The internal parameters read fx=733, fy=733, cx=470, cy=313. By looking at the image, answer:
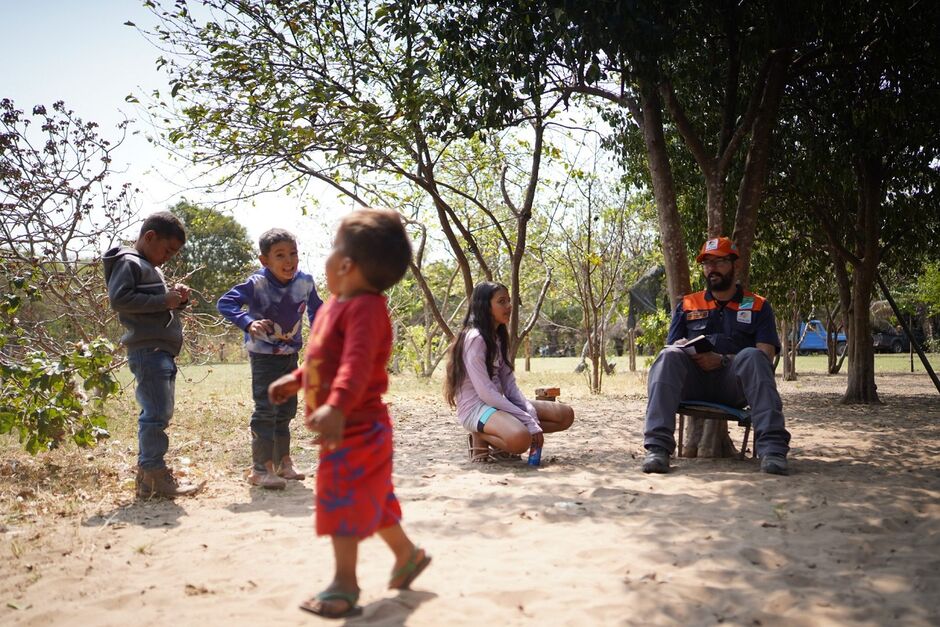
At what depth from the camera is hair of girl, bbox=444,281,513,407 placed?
5.76 m

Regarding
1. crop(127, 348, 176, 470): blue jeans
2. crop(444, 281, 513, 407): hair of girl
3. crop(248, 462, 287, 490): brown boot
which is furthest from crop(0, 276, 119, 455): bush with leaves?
crop(444, 281, 513, 407): hair of girl

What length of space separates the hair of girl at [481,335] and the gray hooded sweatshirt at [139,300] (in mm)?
2121

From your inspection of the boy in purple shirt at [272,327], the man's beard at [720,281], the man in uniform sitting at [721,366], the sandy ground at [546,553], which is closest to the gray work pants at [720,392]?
the man in uniform sitting at [721,366]

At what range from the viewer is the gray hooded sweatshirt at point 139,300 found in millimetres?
4379

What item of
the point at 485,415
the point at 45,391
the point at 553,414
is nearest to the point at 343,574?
the point at 485,415

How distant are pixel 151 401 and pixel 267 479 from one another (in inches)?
36.6

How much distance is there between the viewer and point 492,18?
244 inches

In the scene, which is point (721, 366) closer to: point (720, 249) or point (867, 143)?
point (720, 249)

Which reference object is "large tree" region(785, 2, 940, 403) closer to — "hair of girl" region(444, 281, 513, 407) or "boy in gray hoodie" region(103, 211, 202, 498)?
"hair of girl" region(444, 281, 513, 407)

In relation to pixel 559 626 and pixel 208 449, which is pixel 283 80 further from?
pixel 559 626

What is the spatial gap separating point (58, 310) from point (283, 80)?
159 inches

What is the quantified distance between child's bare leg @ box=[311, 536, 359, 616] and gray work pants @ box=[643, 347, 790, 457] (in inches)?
128

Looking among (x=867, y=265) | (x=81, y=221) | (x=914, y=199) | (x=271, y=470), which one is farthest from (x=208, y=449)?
(x=914, y=199)

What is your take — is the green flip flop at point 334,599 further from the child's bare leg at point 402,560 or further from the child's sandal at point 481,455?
the child's sandal at point 481,455
